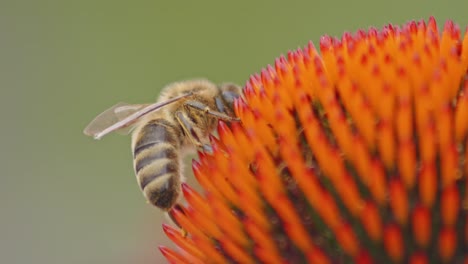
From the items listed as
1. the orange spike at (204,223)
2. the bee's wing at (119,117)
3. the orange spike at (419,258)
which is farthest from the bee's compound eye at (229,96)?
the orange spike at (419,258)

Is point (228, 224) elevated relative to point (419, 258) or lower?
elevated

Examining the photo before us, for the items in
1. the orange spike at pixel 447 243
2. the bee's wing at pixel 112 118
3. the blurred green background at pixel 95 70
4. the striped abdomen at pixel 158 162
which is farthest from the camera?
the blurred green background at pixel 95 70

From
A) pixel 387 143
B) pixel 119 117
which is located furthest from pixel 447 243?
pixel 119 117

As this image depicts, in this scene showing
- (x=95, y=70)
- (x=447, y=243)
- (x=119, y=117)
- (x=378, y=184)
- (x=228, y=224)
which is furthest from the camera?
(x=95, y=70)

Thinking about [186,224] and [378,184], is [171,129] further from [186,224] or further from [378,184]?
[378,184]

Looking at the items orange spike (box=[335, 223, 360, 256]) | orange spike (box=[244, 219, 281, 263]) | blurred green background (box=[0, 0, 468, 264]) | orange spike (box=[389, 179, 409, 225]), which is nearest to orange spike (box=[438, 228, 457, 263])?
orange spike (box=[389, 179, 409, 225])

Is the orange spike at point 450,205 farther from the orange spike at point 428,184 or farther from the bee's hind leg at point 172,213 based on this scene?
the bee's hind leg at point 172,213
